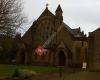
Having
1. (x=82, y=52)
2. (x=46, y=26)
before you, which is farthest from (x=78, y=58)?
(x=46, y=26)

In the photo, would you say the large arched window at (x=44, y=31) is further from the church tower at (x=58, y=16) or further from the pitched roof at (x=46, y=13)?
the pitched roof at (x=46, y=13)

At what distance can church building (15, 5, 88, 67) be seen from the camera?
7044cm

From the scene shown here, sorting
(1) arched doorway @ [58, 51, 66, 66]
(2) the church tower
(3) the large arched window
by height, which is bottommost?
(1) arched doorway @ [58, 51, 66, 66]

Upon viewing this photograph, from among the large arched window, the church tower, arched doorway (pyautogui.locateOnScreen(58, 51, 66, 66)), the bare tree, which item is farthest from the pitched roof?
the bare tree

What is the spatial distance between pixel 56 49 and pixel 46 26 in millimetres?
7272

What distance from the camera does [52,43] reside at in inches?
2894

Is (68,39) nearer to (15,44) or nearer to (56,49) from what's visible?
(56,49)

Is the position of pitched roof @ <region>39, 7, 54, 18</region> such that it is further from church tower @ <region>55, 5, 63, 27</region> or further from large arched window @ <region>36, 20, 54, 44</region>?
large arched window @ <region>36, 20, 54, 44</region>

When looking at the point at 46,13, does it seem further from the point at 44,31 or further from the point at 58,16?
the point at 44,31

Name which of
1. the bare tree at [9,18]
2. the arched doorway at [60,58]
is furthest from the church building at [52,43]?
the bare tree at [9,18]

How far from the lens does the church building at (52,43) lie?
2773 inches

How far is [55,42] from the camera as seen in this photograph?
73.4 meters

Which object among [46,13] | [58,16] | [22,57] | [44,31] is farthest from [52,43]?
[22,57]

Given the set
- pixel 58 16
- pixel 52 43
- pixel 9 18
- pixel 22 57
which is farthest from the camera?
pixel 22 57
